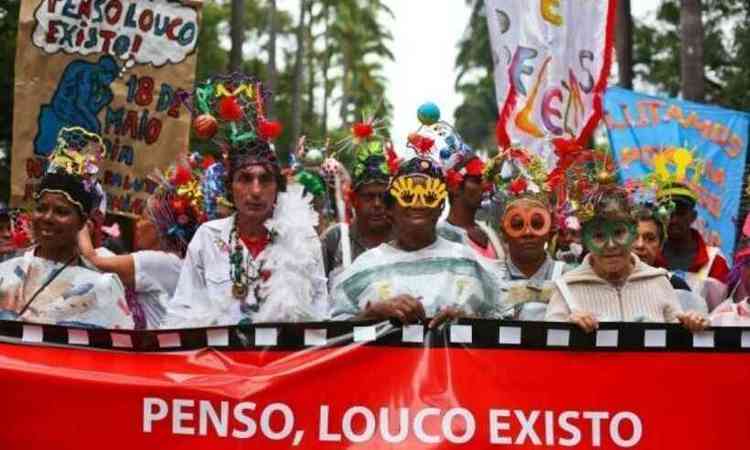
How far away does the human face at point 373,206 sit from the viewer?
710 cm

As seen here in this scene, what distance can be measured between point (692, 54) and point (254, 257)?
11796 mm

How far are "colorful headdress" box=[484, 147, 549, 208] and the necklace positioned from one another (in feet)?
4.26

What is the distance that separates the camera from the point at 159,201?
7551 millimetres

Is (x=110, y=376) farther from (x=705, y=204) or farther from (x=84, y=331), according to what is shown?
(x=705, y=204)

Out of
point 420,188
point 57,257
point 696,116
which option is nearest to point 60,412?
point 57,257

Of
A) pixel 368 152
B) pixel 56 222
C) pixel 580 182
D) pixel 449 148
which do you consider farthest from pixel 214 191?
pixel 580 182

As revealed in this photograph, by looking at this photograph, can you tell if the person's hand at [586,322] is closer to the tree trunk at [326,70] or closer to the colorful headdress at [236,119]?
the colorful headdress at [236,119]

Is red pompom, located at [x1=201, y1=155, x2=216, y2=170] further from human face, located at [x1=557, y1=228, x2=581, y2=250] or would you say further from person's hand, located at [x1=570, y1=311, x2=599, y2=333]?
person's hand, located at [x1=570, y1=311, x2=599, y2=333]

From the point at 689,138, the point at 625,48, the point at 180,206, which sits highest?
the point at 625,48

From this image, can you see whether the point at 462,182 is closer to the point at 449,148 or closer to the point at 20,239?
the point at 449,148

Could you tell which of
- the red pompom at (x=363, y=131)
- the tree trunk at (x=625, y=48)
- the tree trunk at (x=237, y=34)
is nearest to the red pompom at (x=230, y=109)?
the red pompom at (x=363, y=131)

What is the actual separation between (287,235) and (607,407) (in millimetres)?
1636

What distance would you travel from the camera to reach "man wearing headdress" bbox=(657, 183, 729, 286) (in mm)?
7574

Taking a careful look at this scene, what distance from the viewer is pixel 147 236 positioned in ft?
24.8
